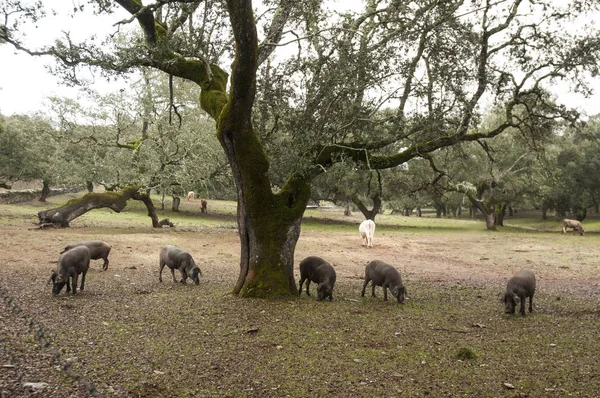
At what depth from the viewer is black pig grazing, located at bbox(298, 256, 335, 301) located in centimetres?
1069

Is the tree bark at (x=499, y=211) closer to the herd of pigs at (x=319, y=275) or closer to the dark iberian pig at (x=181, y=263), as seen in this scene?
the herd of pigs at (x=319, y=275)

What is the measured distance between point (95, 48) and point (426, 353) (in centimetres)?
894

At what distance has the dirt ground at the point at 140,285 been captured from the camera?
5867 millimetres

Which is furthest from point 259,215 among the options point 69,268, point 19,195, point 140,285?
point 19,195

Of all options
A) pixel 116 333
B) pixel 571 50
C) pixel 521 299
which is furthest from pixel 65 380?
pixel 571 50

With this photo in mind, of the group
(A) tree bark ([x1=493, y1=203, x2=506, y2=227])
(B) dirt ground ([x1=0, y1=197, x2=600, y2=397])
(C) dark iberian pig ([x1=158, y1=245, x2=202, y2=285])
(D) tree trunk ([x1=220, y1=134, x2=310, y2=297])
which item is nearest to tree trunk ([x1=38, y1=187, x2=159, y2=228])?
(B) dirt ground ([x1=0, y1=197, x2=600, y2=397])

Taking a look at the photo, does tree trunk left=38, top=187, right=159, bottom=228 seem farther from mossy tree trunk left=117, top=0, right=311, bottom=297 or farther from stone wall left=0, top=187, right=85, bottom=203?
mossy tree trunk left=117, top=0, right=311, bottom=297

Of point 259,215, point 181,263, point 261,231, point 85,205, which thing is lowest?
point 181,263

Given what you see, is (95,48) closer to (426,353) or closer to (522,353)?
(426,353)

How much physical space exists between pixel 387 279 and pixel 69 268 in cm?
717

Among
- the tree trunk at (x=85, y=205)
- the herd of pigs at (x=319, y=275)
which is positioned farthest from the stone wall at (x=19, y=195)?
the herd of pigs at (x=319, y=275)

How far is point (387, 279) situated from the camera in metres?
11.0

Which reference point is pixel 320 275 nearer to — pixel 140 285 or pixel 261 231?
pixel 261 231

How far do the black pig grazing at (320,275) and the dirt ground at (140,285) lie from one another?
612 millimetres
